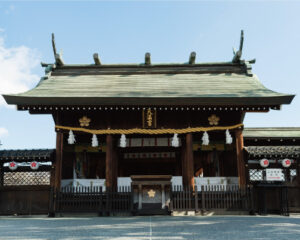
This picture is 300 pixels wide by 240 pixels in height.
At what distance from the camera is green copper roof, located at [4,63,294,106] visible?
12602mm

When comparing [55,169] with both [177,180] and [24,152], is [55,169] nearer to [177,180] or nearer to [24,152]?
[24,152]

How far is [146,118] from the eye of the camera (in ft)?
44.6

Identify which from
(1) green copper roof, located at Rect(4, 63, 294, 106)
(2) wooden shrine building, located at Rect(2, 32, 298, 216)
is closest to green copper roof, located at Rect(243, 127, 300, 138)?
(2) wooden shrine building, located at Rect(2, 32, 298, 216)

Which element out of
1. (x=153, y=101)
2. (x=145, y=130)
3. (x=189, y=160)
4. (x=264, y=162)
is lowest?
(x=264, y=162)

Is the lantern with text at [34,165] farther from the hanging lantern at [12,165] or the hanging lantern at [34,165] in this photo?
the hanging lantern at [12,165]

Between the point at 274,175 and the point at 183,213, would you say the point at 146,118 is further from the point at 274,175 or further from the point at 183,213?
the point at 274,175

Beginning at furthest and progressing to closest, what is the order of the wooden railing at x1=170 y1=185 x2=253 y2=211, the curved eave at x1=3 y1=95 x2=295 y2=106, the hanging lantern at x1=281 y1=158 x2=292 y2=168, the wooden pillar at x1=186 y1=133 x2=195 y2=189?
the hanging lantern at x1=281 y1=158 x2=292 y2=168 → the wooden pillar at x1=186 y1=133 x2=195 y2=189 → the curved eave at x1=3 y1=95 x2=295 y2=106 → the wooden railing at x1=170 y1=185 x2=253 y2=211

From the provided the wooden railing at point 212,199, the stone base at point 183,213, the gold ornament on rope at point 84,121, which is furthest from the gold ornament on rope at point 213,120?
the gold ornament on rope at point 84,121

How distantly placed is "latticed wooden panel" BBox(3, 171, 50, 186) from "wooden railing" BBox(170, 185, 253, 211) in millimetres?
5919

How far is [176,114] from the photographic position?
1381 cm

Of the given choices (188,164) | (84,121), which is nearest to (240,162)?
(188,164)

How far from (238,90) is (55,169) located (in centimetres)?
911

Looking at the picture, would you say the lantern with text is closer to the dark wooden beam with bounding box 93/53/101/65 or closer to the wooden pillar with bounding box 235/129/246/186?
the dark wooden beam with bounding box 93/53/101/65

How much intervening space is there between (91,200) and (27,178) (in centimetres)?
336
